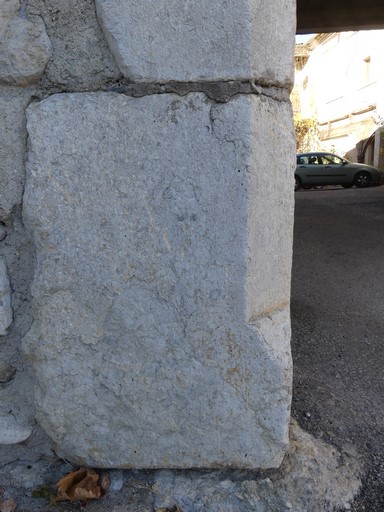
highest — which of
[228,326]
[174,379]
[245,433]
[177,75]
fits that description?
[177,75]

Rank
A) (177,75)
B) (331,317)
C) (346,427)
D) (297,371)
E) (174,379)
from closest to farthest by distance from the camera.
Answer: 1. (177,75)
2. (174,379)
3. (346,427)
4. (297,371)
5. (331,317)

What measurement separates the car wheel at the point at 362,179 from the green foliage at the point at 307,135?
607 centimetres

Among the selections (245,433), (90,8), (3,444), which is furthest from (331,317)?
(90,8)

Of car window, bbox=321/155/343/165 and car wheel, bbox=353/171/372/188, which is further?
car window, bbox=321/155/343/165

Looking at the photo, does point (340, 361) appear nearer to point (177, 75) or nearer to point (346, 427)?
point (346, 427)

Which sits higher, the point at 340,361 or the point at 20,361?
the point at 20,361

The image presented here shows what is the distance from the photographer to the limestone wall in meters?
1.20

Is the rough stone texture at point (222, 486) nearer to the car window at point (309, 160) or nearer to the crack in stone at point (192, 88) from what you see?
the crack in stone at point (192, 88)

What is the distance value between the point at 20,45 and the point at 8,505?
1284 millimetres

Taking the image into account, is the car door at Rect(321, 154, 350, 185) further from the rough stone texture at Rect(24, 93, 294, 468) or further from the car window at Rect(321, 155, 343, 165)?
the rough stone texture at Rect(24, 93, 294, 468)

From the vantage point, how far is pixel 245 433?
4.34ft

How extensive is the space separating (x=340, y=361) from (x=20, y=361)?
1335mm

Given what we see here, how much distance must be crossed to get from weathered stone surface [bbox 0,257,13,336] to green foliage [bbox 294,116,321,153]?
20.3 meters

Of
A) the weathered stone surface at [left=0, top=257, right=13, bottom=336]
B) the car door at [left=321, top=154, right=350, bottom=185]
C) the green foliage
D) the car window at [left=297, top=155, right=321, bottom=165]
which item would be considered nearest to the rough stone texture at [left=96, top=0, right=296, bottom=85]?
the weathered stone surface at [left=0, top=257, right=13, bottom=336]
